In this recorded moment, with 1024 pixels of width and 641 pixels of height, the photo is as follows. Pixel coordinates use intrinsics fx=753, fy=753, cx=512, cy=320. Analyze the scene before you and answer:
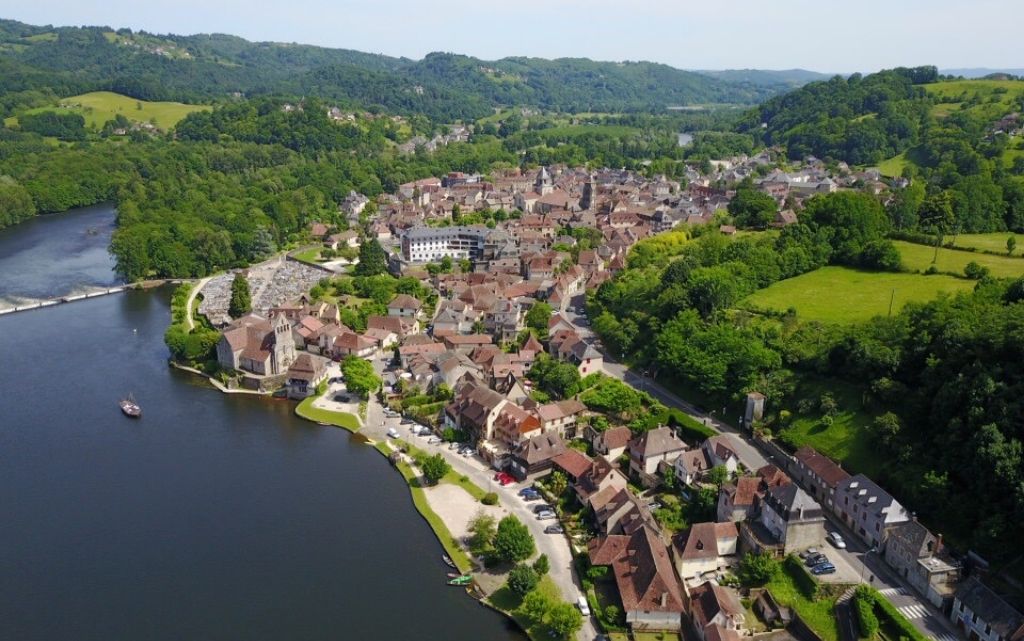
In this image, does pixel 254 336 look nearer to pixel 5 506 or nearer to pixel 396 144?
pixel 5 506

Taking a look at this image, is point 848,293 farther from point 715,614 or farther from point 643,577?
Answer: point 715,614

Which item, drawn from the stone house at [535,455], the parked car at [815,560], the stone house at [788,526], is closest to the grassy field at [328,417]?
the stone house at [535,455]

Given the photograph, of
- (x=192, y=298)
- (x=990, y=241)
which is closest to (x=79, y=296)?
(x=192, y=298)

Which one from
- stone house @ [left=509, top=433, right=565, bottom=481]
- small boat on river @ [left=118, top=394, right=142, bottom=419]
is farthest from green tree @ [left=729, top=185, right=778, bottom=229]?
small boat on river @ [left=118, top=394, right=142, bottom=419]

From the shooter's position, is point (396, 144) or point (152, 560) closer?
point (152, 560)

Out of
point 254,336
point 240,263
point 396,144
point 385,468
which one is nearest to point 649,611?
point 385,468

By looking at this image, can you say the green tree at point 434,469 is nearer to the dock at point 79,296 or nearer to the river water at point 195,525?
the river water at point 195,525
